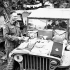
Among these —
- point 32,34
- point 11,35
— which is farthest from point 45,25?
point 11,35

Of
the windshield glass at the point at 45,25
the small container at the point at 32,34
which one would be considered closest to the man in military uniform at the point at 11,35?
the small container at the point at 32,34

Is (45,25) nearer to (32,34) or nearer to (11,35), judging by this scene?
(32,34)

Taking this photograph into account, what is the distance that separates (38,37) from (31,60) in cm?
220

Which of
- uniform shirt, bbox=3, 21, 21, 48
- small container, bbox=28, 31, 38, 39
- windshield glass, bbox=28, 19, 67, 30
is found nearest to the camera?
uniform shirt, bbox=3, 21, 21, 48

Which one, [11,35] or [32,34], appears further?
[32,34]

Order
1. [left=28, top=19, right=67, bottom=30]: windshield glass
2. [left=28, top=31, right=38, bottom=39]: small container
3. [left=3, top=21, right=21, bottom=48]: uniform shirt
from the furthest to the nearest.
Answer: [left=28, top=19, right=67, bottom=30]: windshield glass → [left=28, top=31, right=38, bottom=39]: small container → [left=3, top=21, right=21, bottom=48]: uniform shirt

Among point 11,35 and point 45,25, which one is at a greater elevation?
point 11,35

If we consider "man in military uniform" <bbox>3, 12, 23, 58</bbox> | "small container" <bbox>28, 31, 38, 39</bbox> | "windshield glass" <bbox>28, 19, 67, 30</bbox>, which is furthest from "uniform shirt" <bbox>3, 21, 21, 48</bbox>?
"windshield glass" <bbox>28, 19, 67, 30</bbox>

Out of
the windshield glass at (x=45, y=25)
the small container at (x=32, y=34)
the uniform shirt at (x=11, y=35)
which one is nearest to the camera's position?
the uniform shirt at (x=11, y=35)

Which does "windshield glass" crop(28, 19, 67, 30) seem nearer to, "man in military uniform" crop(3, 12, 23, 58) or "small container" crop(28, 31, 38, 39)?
"small container" crop(28, 31, 38, 39)

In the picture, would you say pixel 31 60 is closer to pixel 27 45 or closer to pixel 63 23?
pixel 27 45

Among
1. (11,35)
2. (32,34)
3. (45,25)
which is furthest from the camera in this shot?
(45,25)

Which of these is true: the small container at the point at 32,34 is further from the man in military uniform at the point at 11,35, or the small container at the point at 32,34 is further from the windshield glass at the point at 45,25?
the man in military uniform at the point at 11,35

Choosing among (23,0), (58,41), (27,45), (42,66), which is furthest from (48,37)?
(23,0)
